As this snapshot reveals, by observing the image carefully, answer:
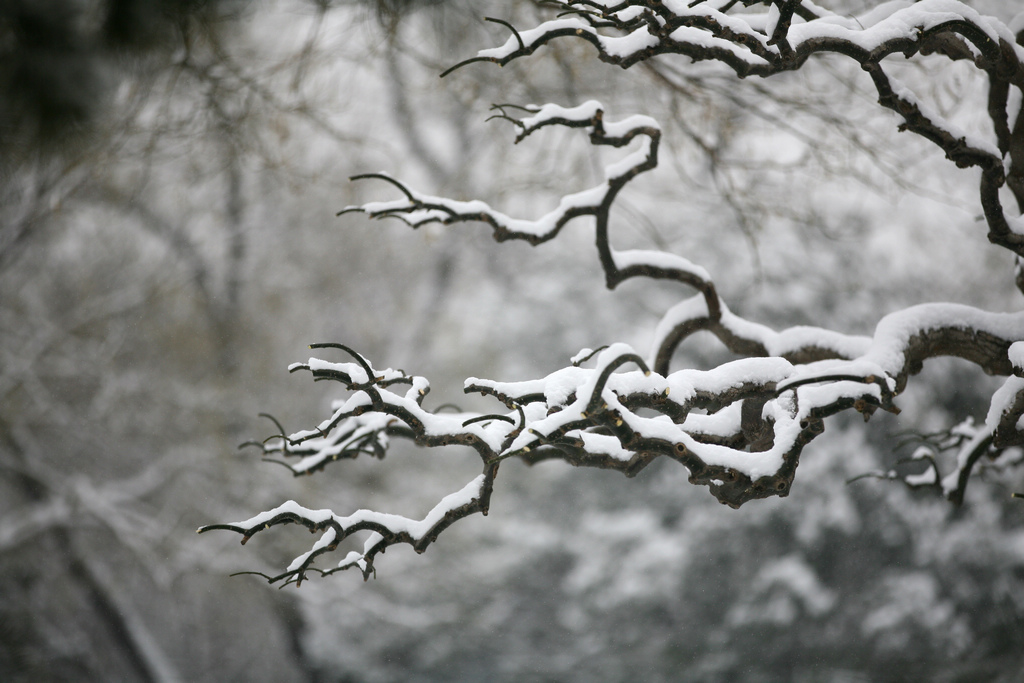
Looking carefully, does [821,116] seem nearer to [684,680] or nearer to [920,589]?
[920,589]

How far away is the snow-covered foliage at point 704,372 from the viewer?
987 millimetres

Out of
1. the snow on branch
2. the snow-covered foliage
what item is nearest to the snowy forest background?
the snow-covered foliage

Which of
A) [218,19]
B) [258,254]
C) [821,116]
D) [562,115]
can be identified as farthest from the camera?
[258,254]

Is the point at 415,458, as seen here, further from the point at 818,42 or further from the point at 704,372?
the point at 818,42

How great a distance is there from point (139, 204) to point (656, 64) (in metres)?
3.25

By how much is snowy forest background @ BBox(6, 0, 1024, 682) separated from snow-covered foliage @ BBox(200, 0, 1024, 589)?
Result: 2.38 m

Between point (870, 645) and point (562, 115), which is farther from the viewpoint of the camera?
point (870, 645)

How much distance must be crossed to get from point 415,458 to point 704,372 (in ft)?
11.0

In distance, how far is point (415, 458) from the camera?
4.31 metres

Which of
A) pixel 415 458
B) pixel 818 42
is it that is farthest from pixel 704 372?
pixel 415 458

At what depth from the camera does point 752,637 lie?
4227mm

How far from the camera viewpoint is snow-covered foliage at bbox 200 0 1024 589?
987 mm

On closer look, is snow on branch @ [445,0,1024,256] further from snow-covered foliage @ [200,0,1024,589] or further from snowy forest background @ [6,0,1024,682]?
snowy forest background @ [6,0,1024,682]

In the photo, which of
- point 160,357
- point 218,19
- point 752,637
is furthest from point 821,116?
point 160,357
